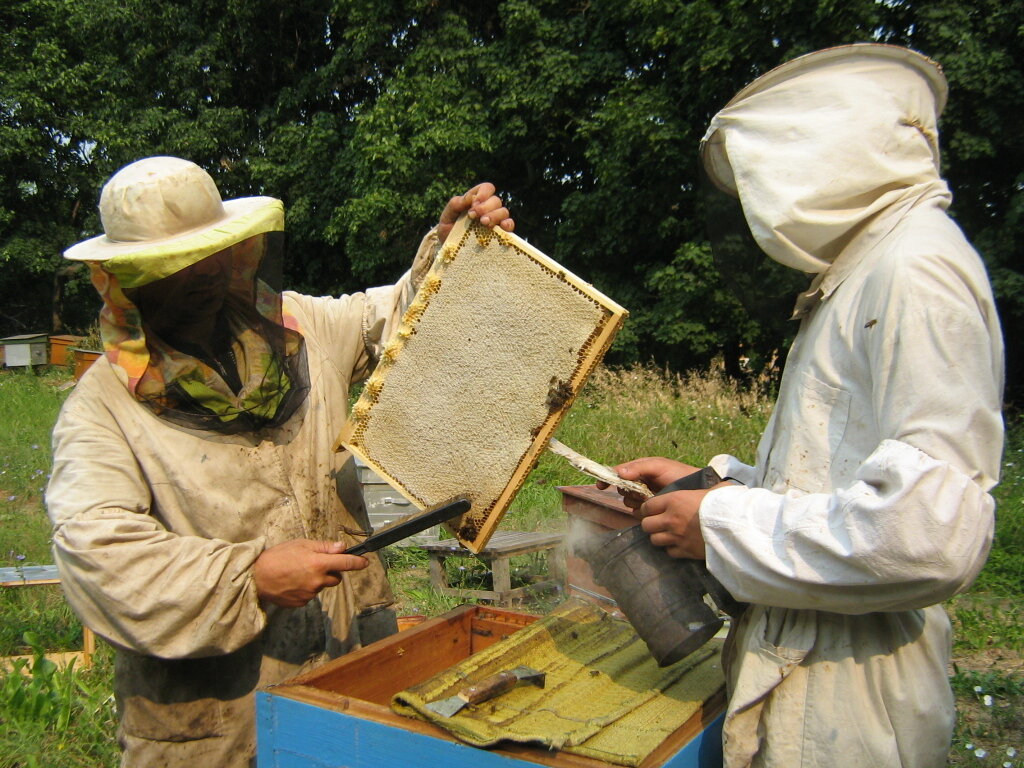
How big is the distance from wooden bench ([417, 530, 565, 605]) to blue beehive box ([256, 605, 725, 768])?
2.89 metres

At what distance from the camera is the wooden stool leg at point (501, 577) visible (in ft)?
16.0

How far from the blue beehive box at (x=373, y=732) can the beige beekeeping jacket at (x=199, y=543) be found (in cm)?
25

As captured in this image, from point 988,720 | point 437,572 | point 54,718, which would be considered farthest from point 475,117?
point 988,720

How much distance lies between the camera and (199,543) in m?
1.84

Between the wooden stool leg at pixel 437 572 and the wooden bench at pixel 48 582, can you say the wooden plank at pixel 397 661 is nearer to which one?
the wooden bench at pixel 48 582

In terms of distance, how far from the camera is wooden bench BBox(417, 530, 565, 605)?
193 inches

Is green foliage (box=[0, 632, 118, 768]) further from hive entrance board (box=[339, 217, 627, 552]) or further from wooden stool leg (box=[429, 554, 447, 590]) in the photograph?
hive entrance board (box=[339, 217, 627, 552])

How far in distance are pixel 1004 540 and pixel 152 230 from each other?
5643mm

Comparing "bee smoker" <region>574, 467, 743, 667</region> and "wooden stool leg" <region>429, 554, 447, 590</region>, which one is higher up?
"bee smoker" <region>574, 467, 743, 667</region>

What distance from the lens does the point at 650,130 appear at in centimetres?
1370

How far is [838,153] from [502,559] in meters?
3.75

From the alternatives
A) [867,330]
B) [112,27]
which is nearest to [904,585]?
[867,330]

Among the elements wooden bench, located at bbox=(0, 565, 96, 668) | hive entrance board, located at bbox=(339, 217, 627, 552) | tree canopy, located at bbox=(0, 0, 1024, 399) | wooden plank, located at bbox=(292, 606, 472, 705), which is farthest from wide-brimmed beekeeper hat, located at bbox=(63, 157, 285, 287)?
tree canopy, located at bbox=(0, 0, 1024, 399)

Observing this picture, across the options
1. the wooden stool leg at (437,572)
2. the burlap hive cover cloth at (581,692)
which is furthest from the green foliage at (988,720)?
the wooden stool leg at (437,572)
